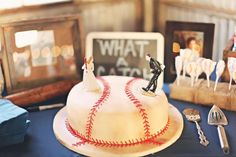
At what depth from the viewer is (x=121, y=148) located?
1.04 meters

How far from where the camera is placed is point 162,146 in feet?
3.45

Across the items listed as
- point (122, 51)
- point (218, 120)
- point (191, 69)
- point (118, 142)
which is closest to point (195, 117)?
point (218, 120)

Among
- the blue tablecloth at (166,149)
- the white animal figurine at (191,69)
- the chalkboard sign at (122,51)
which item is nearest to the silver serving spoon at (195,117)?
the blue tablecloth at (166,149)

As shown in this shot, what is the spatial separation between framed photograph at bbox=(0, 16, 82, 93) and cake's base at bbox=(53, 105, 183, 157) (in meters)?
0.24

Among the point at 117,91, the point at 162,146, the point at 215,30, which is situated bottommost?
the point at 162,146

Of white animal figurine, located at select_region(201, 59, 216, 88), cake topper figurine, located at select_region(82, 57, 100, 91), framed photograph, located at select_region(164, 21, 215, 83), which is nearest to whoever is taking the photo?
cake topper figurine, located at select_region(82, 57, 100, 91)

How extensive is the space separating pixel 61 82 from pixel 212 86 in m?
0.51

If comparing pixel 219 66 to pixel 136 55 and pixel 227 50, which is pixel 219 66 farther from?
pixel 136 55

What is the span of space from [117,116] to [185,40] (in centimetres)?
52

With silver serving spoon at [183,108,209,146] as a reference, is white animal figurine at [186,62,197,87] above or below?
above

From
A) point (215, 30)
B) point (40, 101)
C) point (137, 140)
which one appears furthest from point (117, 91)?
point (215, 30)

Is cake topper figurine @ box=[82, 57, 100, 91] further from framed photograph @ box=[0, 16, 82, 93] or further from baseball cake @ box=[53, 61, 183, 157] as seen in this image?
framed photograph @ box=[0, 16, 82, 93]

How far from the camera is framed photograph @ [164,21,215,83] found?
1405 mm

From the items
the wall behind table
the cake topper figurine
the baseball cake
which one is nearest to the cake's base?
the baseball cake
